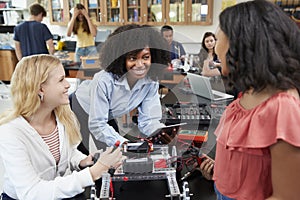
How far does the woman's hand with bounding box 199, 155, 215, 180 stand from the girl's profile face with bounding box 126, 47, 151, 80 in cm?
60

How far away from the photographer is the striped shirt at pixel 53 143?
1.25 meters

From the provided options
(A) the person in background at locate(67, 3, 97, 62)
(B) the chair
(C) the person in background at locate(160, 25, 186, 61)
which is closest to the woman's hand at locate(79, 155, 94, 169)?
(B) the chair

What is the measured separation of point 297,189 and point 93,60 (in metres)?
3.17

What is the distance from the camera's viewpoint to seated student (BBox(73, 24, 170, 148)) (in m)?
1.51

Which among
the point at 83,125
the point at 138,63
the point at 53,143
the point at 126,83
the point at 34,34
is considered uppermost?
the point at 34,34

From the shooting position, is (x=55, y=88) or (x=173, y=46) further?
(x=173, y=46)

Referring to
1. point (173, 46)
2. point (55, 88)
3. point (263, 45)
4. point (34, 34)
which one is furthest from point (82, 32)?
point (263, 45)

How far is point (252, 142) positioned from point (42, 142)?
85 cm

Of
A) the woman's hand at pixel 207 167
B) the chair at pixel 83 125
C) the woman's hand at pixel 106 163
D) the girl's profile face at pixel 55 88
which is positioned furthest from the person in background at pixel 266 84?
the chair at pixel 83 125

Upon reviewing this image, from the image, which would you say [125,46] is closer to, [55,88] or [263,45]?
[55,88]

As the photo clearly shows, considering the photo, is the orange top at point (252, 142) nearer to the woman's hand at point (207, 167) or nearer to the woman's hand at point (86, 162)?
the woman's hand at point (207, 167)

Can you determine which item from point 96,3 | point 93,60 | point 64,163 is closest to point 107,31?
point 96,3

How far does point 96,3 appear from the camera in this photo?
5000 mm

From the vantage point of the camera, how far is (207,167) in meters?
1.16
